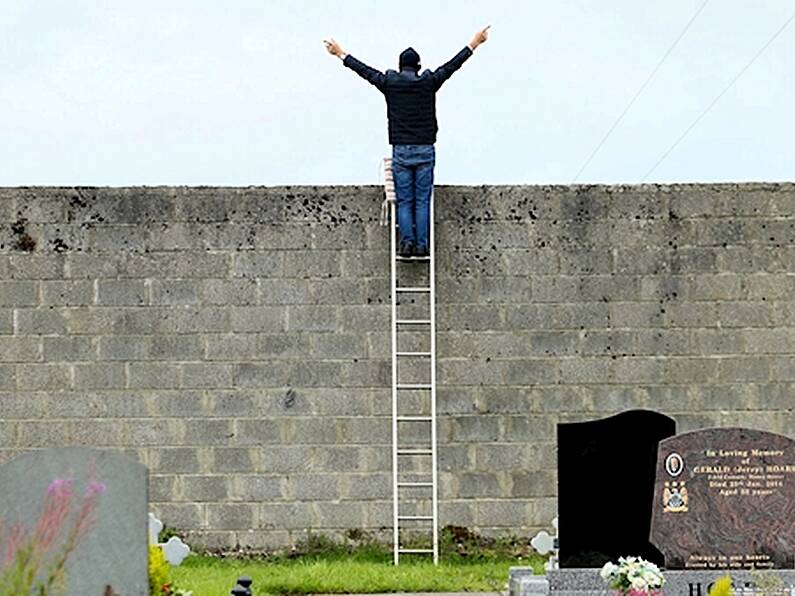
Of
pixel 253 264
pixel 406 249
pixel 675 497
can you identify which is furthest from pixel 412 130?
pixel 675 497

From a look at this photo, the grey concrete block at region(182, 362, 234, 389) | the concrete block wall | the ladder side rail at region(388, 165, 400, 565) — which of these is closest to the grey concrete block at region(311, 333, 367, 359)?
the concrete block wall

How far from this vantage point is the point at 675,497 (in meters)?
9.91

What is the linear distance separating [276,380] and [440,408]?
4.10ft

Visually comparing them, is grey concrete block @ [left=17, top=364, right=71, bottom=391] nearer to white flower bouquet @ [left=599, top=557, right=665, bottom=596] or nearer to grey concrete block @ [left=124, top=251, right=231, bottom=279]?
grey concrete block @ [left=124, top=251, right=231, bottom=279]

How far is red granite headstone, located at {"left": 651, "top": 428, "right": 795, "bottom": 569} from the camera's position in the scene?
9.92 meters

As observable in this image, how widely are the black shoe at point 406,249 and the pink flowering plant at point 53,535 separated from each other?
5139 millimetres

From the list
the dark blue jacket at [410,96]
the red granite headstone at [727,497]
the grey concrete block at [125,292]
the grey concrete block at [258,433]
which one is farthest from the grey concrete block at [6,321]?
the red granite headstone at [727,497]

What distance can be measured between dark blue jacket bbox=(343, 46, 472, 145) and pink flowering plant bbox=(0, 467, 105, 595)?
5.48 metres

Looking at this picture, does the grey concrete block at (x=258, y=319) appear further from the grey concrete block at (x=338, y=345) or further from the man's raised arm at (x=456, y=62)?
the man's raised arm at (x=456, y=62)

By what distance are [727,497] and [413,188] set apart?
383 cm

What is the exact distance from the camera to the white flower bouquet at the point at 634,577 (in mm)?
8969

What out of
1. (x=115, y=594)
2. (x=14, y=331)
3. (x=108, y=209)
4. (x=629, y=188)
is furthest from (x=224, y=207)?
(x=115, y=594)

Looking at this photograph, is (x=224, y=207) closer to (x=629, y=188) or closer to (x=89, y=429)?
(x=89, y=429)

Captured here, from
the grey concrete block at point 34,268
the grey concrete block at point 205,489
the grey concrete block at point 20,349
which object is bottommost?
the grey concrete block at point 205,489
